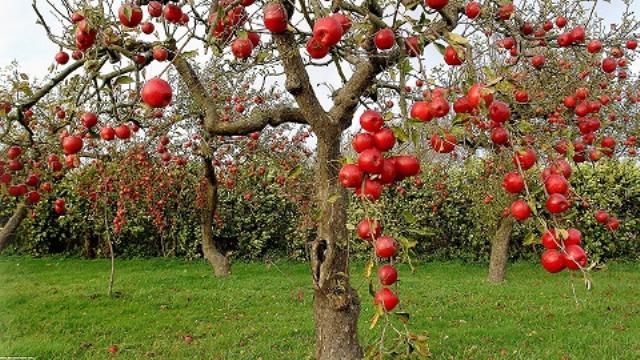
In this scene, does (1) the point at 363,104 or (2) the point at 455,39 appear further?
(1) the point at 363,104

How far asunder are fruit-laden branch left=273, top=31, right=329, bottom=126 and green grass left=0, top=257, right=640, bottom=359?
1.79 metres

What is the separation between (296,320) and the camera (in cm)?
666

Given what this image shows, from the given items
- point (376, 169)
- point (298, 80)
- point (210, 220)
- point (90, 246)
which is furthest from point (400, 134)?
point (90, 246)

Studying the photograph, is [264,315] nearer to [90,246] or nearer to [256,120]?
[256,120]

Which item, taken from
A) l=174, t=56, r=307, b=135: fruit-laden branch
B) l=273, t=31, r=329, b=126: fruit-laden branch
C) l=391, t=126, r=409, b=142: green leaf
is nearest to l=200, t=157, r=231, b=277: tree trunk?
l=174, t=56, r=307, b=135: fruit-laden branch

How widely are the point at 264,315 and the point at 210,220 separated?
2.63 meters

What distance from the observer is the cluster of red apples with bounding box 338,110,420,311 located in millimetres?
1670

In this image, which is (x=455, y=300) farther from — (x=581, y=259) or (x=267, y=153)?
(x=581, y=259)

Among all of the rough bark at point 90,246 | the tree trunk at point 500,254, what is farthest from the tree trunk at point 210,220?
the tree trunk at point 500,254

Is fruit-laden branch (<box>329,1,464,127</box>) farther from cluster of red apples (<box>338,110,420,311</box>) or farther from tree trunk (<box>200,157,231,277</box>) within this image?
tree trunk (<box>200,157,231,277</box>)

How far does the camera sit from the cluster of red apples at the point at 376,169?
167cm

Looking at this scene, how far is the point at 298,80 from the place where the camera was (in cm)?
351

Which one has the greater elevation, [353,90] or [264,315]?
[353,90]

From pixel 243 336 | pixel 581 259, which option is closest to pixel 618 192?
pixel 243 336
